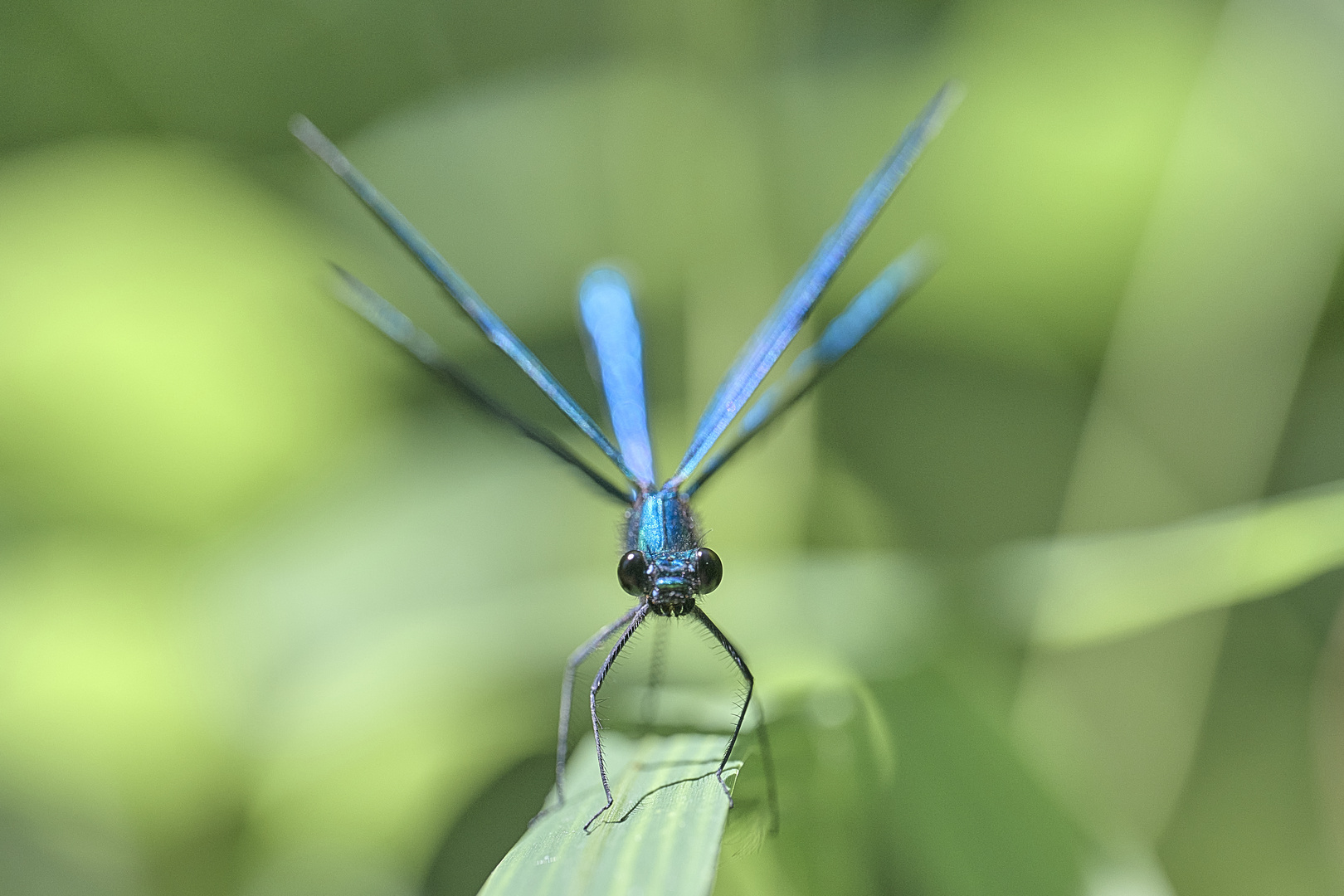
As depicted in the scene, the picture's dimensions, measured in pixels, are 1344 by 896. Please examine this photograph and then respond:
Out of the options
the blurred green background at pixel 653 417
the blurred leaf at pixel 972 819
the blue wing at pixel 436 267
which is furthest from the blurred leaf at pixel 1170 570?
the blue wing at pixel 436 267

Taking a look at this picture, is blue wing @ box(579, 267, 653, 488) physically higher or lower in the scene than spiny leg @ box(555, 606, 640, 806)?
higher

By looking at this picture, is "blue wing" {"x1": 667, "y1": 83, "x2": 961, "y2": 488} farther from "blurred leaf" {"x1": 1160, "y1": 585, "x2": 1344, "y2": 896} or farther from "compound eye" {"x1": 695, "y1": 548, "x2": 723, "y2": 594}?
"blurred leaf" {"x1": 1160, "y1": 585, "x2": 1344, "y2": 896}

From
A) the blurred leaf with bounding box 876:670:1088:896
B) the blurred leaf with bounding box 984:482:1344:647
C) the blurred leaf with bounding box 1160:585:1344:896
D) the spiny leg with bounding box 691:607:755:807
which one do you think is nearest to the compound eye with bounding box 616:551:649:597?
the spiny leg with bounding box 691:607:755:807

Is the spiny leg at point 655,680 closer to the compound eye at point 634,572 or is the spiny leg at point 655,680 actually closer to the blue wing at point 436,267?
the compound eye at point 634,572

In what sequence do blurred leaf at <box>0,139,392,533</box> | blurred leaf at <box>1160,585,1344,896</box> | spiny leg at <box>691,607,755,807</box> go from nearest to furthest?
spiny leg at <box>691,607,755,807</box> → blurred leaf at <box>1160,585,1344,896</box> → blurred leaf at <box>0,139,392,533</box>

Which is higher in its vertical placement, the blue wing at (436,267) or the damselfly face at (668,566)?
the blue wing at (436,267)

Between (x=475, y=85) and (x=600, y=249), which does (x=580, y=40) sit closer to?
(x=475, y=85)

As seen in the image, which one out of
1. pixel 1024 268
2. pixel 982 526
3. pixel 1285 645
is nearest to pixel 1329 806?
pixel 1285 645
